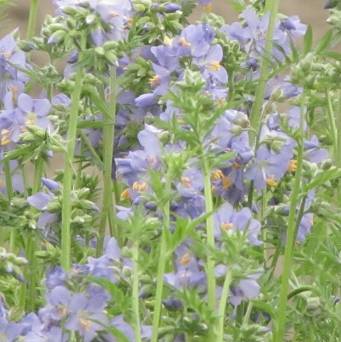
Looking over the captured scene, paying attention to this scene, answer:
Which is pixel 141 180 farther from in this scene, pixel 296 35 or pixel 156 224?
pixel 296 35

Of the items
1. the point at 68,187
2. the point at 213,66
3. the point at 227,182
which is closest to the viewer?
the point at 68,187

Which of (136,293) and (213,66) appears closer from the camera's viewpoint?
(136,293)

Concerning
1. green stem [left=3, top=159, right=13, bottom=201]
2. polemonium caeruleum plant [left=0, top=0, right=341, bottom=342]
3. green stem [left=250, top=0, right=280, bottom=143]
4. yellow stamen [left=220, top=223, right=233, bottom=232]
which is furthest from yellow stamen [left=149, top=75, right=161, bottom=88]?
yellow stamen [left=220, top=223, right=233, bottom=232]

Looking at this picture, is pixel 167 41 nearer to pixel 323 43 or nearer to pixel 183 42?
pixel 183 42

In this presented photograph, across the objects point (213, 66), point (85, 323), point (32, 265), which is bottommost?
point (32, 265)

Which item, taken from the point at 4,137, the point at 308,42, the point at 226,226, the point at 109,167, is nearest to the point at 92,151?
the point at 109,167

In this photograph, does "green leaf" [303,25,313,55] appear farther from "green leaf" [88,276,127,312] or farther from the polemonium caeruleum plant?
"green leaf" [88,276,127,312]

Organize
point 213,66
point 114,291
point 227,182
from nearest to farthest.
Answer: point 114,291 → point 227,182 → point 213,66

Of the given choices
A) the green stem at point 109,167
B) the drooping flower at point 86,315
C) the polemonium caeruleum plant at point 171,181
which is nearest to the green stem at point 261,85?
the polemonium caeruleum plant at point 171,181

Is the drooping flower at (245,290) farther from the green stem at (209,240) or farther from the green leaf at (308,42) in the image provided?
the green leaf at (308,42)
